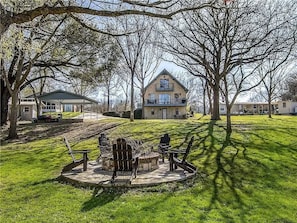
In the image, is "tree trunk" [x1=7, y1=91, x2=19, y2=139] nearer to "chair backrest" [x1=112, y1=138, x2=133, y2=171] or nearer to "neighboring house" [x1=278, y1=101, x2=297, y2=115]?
"chair backrest" [x1=112, y1=138, x2=133, y2=171]

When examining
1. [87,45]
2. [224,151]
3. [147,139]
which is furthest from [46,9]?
[87,45]

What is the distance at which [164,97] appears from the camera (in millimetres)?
42312

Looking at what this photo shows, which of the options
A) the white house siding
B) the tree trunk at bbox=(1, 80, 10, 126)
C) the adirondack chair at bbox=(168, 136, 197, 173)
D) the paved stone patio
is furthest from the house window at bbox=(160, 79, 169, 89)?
the adirondack chair at bbox=(168, 136, 197, 173)

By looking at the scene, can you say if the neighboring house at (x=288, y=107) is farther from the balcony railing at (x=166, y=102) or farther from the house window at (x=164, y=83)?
the house window at (x=164, y=83)

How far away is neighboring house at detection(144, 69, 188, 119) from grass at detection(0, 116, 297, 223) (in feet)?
99.1

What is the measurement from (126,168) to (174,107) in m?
35.4

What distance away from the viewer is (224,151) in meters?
11.0

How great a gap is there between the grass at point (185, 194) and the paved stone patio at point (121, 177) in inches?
11.6

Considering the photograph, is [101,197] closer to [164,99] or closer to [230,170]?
[230,170]

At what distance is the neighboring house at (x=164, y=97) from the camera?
137ft

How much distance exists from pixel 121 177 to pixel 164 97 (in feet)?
115

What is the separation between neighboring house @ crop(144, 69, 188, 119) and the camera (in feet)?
137

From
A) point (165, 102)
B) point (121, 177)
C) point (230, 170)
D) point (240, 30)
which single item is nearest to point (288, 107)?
point (165, 102)

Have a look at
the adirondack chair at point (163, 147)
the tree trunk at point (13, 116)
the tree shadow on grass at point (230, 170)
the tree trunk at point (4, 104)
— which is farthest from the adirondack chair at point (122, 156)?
the tree trunk at point (4, 104)
